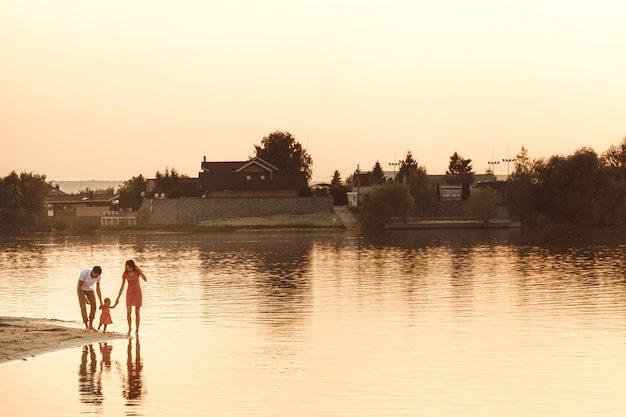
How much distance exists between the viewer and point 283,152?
177 m

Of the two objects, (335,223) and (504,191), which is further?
(504,191)

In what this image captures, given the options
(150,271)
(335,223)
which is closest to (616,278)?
(150,271)

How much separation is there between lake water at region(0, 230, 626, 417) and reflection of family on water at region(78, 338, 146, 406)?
1.7 inches

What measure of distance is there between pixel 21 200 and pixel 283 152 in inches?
1800

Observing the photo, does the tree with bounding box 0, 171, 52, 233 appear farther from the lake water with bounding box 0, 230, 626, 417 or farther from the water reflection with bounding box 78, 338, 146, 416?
the water reflection with bounding box 78, 338, 146, 416

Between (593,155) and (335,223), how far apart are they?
36119mm

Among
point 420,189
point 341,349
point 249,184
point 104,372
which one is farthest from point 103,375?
point 249,184

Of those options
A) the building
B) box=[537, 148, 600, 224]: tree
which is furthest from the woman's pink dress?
the building

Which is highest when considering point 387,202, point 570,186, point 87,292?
point 570,186

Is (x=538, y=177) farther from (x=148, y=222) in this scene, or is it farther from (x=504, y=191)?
(x=148, y=222)

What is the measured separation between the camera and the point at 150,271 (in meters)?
58.2

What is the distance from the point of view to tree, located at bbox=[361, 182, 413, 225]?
13588 centimetres

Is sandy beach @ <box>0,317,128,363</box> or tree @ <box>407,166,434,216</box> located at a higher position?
tree @ <box>407,166,434,216</box>

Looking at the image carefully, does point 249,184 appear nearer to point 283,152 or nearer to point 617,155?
point 283,152
